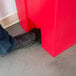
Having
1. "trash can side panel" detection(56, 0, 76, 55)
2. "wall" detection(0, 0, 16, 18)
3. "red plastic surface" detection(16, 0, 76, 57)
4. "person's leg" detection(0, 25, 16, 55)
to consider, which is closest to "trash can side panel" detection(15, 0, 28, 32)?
"red plastic surface" detection(16, 0, 76, 57)

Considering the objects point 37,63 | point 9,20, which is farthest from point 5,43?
point 9,20

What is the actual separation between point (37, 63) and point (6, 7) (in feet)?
2.01

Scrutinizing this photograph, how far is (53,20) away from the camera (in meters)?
1.03

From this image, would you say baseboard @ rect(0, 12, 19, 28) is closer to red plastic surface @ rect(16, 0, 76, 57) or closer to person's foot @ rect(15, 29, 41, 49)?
red plastic surface @ rect(16, 0, 76, 57)

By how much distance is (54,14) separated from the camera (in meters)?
1.00

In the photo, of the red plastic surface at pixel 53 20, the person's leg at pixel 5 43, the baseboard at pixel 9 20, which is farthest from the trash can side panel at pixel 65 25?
the baseboard at pixel 9 20

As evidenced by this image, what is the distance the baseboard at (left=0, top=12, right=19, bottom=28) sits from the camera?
1.51m

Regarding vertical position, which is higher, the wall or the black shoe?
the wall

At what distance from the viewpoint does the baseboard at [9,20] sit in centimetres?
151

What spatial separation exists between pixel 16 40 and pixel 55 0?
1.67 feet

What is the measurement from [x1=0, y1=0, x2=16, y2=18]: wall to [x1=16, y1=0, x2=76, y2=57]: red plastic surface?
13 centimetres

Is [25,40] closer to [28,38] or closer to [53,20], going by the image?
[28,38]

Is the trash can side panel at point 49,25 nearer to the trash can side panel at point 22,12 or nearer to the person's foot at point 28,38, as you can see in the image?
the person's foot at point 28,38

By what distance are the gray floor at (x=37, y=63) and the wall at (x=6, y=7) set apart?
402 mm
